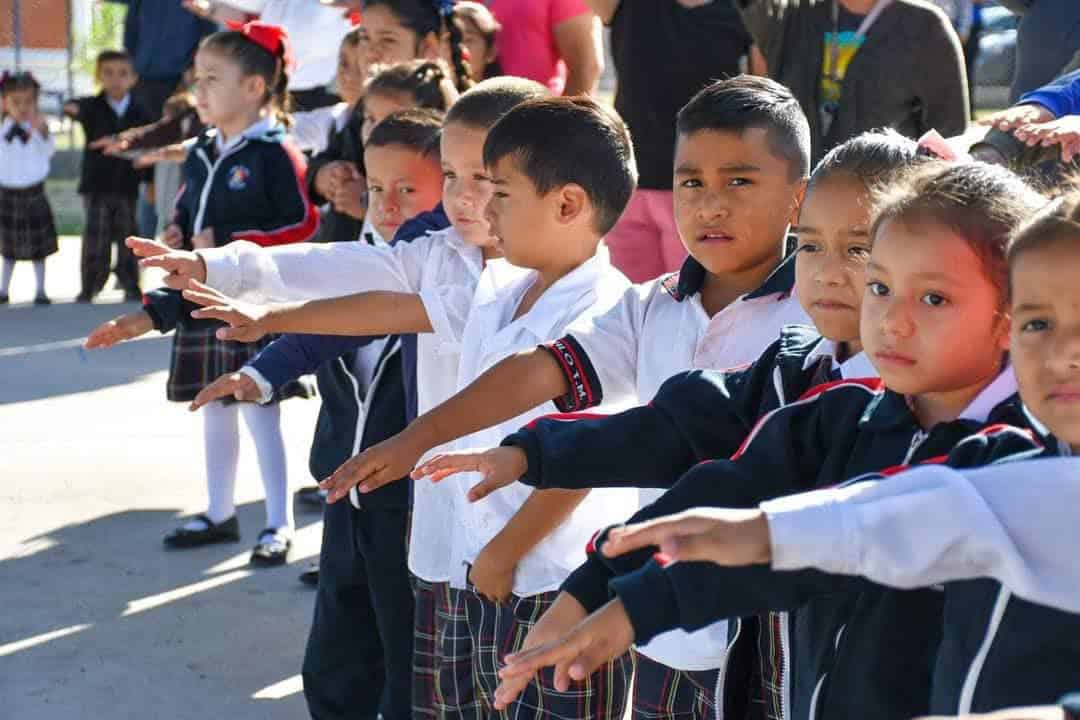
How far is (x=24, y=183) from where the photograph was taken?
10.6m

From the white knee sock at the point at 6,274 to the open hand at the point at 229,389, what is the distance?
302 inches

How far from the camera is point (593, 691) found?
2701 millimetres

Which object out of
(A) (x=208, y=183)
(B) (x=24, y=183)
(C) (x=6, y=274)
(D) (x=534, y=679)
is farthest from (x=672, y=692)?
(B) (x=24, y=183)

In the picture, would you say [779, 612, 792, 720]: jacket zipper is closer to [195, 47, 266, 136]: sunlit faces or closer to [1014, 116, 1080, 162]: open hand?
[1014, 116, 1080, 162]: open hand

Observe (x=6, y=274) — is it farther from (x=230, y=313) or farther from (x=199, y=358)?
(x=230, y=313)

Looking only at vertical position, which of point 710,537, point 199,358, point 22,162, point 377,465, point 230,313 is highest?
point 710,537

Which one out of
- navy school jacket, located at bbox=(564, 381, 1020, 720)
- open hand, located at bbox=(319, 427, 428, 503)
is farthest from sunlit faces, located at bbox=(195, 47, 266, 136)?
navy school jacket, located at bbox=(564, 381, 1020, 720)

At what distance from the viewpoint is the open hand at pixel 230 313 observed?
265 cm

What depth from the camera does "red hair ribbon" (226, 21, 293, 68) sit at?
501 cm

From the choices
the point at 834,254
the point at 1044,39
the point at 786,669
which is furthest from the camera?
the point at 1044,39

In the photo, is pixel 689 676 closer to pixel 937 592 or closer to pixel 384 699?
pixel 937 592

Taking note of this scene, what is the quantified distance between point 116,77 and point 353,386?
7.33 m

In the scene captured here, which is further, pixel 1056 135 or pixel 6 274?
pixel 6 274

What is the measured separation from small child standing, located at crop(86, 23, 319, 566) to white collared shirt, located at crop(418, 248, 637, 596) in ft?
6.63
